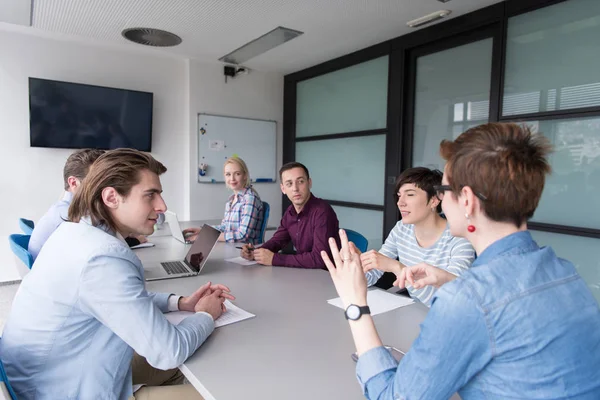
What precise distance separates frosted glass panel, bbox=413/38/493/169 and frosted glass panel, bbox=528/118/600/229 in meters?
0.66

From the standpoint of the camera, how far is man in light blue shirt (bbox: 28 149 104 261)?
2.28m

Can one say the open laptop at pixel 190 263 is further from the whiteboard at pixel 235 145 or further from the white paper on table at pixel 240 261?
the whiteboard at pixel 235 145

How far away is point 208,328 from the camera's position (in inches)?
52.0

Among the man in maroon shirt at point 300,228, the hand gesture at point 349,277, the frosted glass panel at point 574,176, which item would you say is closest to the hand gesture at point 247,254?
the man in maroon shirt at point 300,228

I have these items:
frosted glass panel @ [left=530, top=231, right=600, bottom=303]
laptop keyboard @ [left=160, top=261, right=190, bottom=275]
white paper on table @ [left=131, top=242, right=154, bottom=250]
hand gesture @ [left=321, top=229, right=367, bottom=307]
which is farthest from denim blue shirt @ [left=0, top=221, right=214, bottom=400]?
frosted glass panel @ [left=530, top=231, right=600, bottom=303]

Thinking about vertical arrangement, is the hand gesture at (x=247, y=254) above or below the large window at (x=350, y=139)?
below

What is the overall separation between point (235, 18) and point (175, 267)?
2.60 meters

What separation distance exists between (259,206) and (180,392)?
6.55 feet

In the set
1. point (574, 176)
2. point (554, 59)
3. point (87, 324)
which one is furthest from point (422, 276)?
point (554, 59)

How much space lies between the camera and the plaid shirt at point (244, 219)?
310 cm

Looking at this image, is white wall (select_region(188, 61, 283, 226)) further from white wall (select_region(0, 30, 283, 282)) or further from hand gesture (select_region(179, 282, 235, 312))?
hand gesture (select_region(179, 282, 235, 312))

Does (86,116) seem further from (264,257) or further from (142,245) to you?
(264,257)

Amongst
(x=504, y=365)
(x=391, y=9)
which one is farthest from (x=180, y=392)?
(x=391, y=9)

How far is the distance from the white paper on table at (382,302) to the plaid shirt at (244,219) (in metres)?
1.49
